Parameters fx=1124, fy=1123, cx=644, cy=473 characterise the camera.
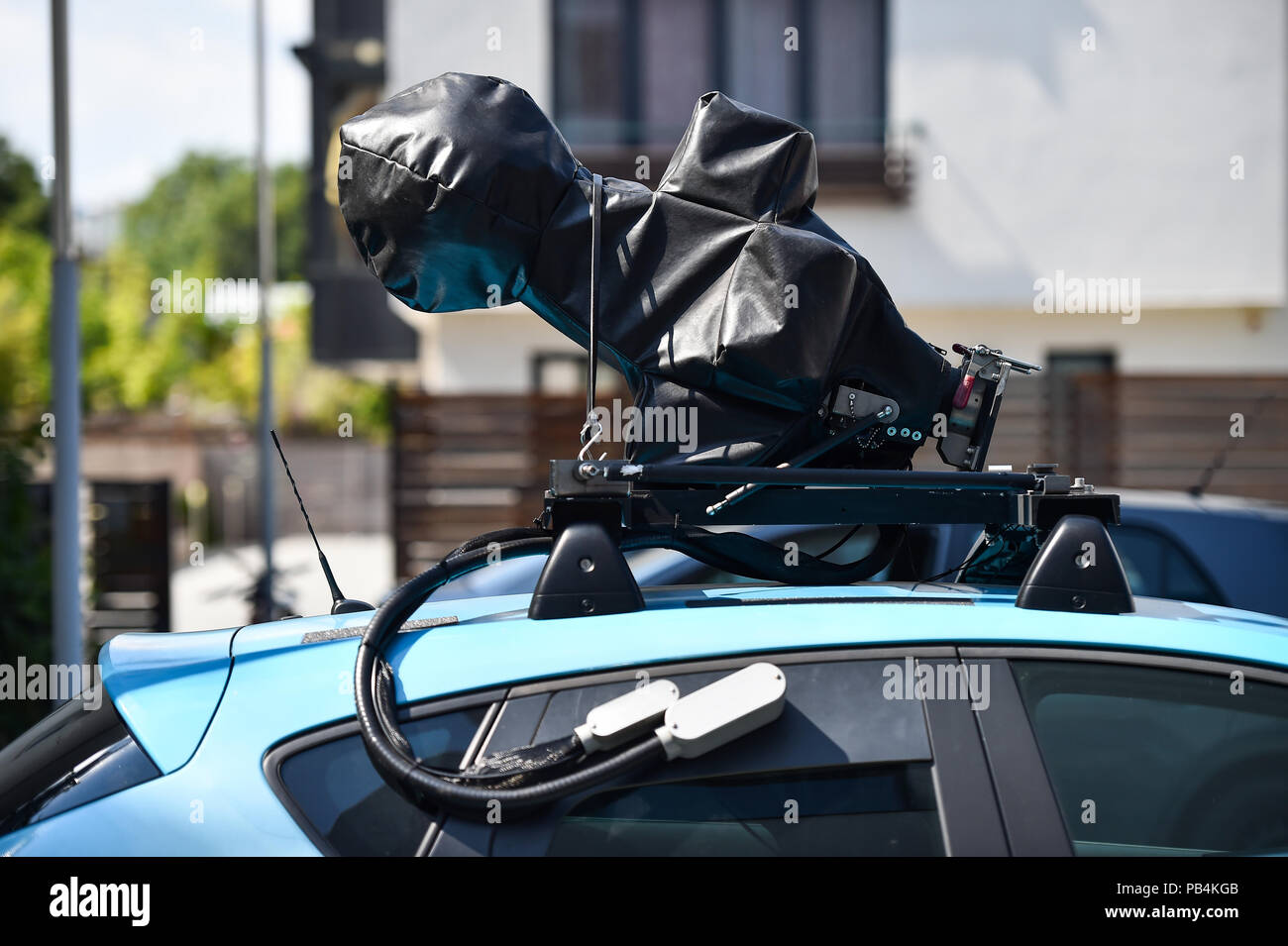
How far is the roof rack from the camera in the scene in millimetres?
1853

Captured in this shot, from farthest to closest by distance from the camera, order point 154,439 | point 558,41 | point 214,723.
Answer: point 154,439
point 558,41
point 214,723

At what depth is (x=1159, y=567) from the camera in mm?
4762

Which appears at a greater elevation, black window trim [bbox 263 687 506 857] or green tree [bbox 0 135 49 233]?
green tree [bbox 0 135 49 233]

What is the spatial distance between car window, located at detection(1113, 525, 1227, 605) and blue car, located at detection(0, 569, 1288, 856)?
3.01 metres

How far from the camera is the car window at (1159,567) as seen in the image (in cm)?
472

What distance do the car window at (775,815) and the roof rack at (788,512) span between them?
33 cm

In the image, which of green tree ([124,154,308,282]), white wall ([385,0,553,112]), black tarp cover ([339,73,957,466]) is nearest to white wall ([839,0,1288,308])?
white wall ([385,0,553,112])

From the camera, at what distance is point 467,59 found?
36.0 feet

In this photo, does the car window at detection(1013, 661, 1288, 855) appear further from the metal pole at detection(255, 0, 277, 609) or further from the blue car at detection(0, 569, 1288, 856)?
the metal pole at detection(255, 0, 277, 609)

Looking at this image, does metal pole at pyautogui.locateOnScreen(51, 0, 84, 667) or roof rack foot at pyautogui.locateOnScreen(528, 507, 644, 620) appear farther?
metal pole at pyautogui.locateOnScreen(51, 0, 84, 667)

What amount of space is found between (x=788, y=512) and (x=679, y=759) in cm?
54
